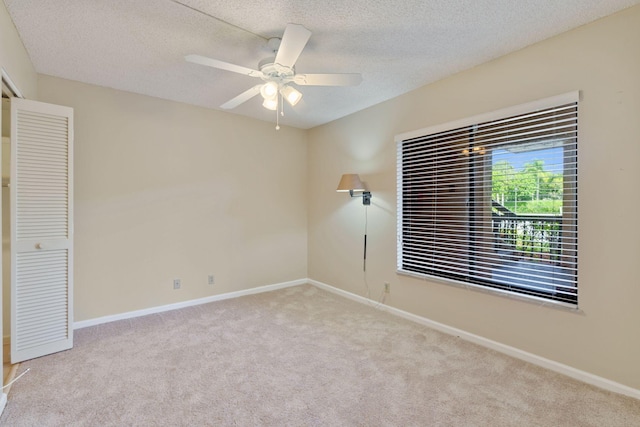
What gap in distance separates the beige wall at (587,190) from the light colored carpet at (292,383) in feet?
0.82

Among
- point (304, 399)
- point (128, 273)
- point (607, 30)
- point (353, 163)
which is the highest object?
point (607, 30)

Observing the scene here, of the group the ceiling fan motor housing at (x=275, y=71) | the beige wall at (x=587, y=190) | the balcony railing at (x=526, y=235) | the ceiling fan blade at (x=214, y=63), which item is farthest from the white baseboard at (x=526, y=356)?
the ceiling fan blade at (x=214, y=63)

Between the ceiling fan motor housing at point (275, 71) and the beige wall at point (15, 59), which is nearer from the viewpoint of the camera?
the beige wall at point (15, 59)

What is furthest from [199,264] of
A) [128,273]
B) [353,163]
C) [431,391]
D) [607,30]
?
[607,30]

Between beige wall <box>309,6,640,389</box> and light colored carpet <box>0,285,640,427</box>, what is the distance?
0.82 ft

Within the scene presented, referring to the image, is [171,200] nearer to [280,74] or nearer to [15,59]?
[15,59]

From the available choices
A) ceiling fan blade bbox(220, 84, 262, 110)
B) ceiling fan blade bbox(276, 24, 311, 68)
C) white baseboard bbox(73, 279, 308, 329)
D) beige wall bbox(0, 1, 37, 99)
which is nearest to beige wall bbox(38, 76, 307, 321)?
white baseboard bbox(73, 279, 308, 329)

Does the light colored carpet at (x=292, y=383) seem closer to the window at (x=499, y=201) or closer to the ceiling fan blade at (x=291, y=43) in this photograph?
the window at (x=499, y=201)

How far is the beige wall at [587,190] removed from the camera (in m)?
2.08

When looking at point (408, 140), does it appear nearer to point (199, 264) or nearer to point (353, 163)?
point (353, 163)

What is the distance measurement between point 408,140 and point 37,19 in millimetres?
3305

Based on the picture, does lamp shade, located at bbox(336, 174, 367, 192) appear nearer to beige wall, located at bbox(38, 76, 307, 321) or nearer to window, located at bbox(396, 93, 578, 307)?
window, located at bbox(396, 93, 578, 307)

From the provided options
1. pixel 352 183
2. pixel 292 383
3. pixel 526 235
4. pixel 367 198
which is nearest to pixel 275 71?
pixel 352 183

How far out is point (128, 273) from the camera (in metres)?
3.51
